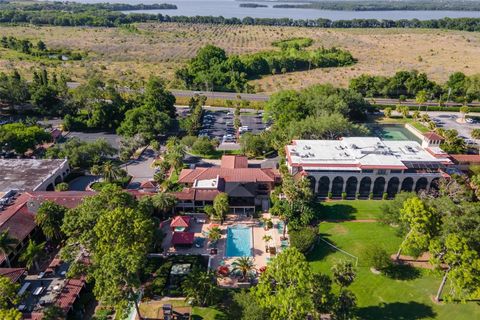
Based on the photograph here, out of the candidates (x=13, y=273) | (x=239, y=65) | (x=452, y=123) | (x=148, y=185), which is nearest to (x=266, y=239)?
(x=148, y=185)

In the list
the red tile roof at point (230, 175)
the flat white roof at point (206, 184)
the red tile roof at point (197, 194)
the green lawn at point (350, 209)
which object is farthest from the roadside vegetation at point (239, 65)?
the green lawn at point (350, 209)

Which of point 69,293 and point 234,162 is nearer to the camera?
point 69,293

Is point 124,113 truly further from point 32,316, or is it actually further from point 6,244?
point 32,316

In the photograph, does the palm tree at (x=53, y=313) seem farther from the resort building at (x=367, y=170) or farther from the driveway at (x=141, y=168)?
the resort building at (x=367, y=170)

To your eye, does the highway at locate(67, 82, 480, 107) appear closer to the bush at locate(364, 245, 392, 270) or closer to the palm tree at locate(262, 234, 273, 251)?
the palm tree at locate(262, 234, 273, 251)

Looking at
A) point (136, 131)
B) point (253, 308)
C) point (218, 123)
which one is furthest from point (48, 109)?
point (253, 308)

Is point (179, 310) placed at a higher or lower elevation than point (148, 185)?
lower

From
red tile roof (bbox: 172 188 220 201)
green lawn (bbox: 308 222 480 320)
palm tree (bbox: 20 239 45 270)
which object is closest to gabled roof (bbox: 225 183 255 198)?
red tile roof (bbox: 172 188 220 201)

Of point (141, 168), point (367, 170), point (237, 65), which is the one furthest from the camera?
point (237, 65)
